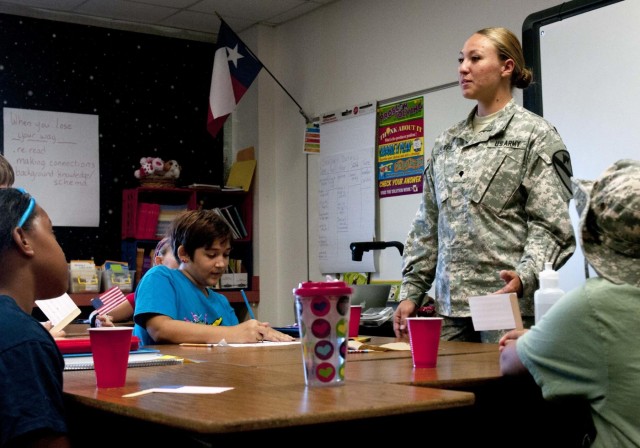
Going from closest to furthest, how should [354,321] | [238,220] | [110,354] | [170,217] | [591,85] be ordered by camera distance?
[110,354]
[354,321]
[591,85]
[170,217]
[238,220]

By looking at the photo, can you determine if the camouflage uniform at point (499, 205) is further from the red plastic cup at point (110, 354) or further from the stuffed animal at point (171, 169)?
the stuffed animal at point (171, 169)

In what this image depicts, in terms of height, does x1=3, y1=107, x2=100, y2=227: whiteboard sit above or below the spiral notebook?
above

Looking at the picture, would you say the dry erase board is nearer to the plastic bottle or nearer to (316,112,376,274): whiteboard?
(316,112,376,274): whiteboard

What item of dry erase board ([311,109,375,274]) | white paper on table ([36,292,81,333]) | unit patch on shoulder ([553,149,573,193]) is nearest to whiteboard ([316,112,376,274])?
dry erase board ([311,109,375,274])

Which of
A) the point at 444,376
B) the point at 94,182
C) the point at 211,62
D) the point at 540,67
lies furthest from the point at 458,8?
the point at 444,376

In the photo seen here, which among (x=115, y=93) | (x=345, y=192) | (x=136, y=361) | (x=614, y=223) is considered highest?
(x=115, y=93)

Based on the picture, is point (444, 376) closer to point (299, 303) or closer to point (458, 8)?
point (299, 303)

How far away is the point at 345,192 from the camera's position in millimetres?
5223

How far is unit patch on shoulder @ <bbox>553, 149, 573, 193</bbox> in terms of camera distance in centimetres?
245

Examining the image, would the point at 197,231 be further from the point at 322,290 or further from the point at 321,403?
the point at 321,403

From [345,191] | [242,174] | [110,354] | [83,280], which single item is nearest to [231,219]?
[242,174]

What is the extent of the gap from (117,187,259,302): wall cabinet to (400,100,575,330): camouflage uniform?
3.11m

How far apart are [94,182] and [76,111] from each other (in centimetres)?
45

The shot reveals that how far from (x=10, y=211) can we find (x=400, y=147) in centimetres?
341
